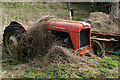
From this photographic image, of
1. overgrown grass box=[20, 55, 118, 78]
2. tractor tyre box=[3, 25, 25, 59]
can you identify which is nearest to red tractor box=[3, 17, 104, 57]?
tractor tyre box=[3, 25, 25, 59]

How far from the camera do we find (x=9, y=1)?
1352 centimetres

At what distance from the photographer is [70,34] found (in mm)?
4484

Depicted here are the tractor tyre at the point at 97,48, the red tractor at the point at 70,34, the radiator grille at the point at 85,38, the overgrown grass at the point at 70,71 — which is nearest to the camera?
the overgrown grass at the point at 70,71

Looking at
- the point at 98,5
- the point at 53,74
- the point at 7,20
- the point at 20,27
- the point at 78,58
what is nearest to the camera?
the point at 53,74

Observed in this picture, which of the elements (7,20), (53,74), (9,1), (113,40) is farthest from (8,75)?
(9,1)

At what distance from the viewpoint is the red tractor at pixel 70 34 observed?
14.6 ft

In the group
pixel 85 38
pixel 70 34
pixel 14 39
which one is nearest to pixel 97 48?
pixel 85 38

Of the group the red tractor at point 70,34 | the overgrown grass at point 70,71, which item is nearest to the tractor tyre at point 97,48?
the red tractor at point 70,34

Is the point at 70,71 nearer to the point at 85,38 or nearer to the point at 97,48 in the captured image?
the point at 85,38

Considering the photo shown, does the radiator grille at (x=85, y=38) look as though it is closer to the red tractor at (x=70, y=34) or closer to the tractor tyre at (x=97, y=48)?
the red tractor at (x=70, y=34)

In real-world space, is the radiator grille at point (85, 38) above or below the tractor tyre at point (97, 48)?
above

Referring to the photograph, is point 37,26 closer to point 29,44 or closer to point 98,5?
point 29,44

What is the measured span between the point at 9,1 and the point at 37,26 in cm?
986

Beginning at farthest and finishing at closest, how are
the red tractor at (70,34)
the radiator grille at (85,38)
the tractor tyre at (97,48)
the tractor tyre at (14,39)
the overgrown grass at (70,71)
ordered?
the tractor tyre at (97,48) < the tractor tyre at (14,39) < the radiator grille at (85,38) < the red tractor at (70,34) < the overgrown grass at (70,71)
